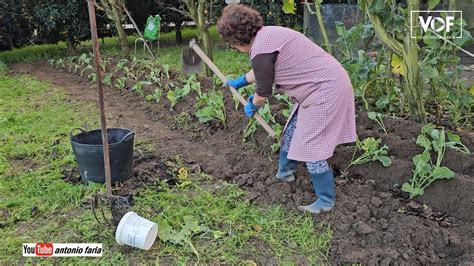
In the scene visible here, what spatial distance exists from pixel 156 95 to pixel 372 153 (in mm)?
3023

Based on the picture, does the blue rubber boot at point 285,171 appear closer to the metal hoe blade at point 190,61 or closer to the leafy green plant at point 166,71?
the metal hoe blade at point 190,61

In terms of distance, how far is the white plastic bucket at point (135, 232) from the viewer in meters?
2.45

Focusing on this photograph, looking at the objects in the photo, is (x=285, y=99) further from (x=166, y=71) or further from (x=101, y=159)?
(x=166, y=71)

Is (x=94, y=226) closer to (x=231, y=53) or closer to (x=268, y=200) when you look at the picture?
(x=268, y=200)

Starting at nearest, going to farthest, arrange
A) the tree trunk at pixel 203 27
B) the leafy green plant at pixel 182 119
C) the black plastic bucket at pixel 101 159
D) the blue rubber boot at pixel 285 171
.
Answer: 1. the black plastic bucket at pixel 101 159
2. the blue rubber boot at pixel 285 171
3. the leafy green plant at pixel 182 119
4. the tree trunk at pixel 203 27

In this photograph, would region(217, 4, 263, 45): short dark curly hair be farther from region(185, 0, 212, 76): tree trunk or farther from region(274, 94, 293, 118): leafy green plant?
region(185, 0, 212, 76): tree trunk

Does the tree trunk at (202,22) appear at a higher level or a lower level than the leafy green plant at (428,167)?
higher

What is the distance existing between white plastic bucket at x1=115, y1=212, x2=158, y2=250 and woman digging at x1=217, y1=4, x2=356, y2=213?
961mm

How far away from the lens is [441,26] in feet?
13.1

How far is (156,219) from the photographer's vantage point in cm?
274

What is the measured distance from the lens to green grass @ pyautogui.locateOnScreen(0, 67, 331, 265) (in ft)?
8.35

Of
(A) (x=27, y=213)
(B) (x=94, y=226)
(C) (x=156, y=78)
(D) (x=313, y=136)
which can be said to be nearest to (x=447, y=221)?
(D) (x=313, y=136)

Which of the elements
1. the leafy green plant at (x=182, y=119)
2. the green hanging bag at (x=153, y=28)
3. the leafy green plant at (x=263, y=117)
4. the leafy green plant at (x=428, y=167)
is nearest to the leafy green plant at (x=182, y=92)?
the leafy green plant at (x=182, y=119)

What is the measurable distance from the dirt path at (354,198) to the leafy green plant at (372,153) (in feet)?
0.29
